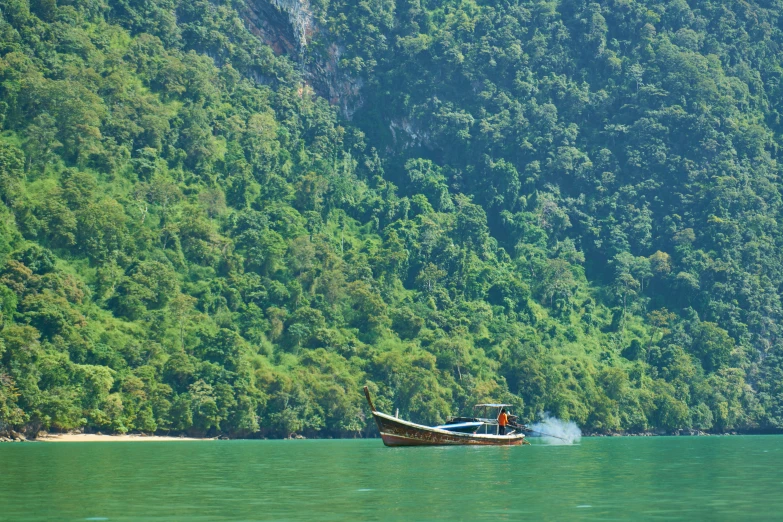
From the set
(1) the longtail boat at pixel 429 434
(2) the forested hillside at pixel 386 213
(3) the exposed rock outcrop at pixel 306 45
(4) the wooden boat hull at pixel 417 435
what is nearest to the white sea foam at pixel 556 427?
(2) the forested hillside at pixel 386 213

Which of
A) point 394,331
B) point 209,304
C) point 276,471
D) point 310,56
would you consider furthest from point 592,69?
point 276,471

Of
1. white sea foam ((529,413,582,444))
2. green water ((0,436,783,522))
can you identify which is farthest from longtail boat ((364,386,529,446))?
white sea foam ((529,413,582,444))

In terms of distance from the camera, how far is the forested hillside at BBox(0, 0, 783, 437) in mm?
119500

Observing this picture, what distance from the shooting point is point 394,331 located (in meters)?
142

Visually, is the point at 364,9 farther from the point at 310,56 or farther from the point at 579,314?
the point at 579,314

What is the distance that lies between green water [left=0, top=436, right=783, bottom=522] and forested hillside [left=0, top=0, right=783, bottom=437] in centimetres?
4280

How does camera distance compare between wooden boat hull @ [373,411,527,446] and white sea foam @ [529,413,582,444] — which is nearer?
wooden boat hull @ [373,411,527,446]

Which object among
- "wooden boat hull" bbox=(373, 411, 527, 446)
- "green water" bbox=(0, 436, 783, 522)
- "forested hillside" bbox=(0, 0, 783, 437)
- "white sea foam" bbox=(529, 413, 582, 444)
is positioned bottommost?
"green water" bbox=(0, 436, 783, 522)

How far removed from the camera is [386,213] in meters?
166

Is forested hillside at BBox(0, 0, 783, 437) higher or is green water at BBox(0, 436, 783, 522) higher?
forested hillside at BBox(0, 0, 783, 437)

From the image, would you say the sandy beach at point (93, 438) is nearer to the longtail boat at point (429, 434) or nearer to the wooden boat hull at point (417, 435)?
the longtail boat at point (429, 434)

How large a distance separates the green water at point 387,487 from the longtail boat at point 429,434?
33.9ft

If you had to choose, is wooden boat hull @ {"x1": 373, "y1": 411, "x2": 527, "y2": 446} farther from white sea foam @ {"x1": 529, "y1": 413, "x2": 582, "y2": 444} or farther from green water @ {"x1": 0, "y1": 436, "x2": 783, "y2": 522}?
white sea foam @ {"x1": 529, "y1": 413, "x2": 582, "y2": 444}

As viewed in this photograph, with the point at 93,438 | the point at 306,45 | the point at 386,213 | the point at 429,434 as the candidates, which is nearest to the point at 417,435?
the point at 429,434
